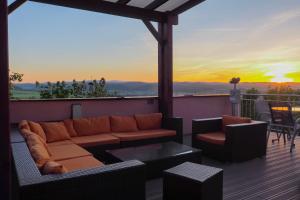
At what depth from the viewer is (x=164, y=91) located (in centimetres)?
591

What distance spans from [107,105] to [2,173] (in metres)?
3.43

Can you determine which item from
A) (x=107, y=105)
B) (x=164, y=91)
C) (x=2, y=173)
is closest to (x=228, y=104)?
(x=164, y=91)

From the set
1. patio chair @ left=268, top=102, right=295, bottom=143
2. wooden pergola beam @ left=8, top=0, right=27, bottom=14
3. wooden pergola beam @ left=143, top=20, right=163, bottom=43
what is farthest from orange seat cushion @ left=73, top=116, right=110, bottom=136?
patio chair @ left=268, top=102, right=295, bottom=143

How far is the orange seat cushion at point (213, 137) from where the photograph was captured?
4218 mm

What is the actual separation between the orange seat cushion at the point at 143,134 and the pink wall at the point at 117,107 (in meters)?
1.02

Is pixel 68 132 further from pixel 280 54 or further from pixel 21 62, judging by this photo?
pixel 280 54

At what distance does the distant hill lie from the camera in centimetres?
659

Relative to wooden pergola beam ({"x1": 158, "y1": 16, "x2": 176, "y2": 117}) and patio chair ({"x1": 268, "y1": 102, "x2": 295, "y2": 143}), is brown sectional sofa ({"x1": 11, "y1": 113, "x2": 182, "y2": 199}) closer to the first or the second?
wooden pergola beam ({"x1": 158, "y1": 16, "x2": 176, "y2": 117})

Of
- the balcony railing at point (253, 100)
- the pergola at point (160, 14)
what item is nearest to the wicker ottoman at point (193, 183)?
the pergola at point (160, 14)

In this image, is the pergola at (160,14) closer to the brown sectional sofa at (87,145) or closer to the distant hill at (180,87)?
the distant hill at (180,87)

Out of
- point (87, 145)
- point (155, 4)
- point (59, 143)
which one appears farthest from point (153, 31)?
point (59, 143)

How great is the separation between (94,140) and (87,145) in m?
0.17

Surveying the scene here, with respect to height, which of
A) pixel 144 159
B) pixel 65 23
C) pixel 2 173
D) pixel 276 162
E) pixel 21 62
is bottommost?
pixel 276 162

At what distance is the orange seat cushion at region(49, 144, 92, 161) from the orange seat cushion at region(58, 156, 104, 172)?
0.44 feet
